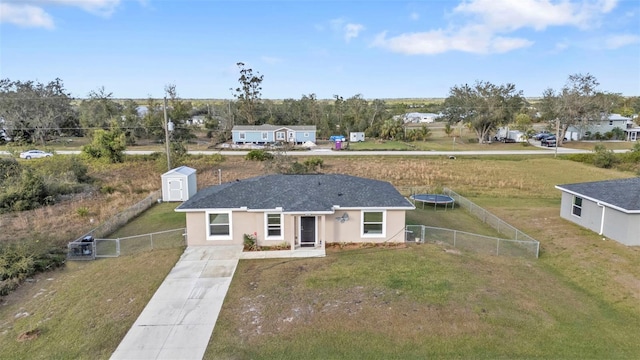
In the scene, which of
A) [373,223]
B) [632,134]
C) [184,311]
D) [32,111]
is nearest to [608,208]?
[373,223]

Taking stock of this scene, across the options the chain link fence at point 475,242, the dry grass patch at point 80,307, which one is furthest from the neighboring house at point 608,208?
the dry grass patch at point 80,307

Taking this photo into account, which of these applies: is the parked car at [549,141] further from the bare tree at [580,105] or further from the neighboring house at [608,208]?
the neighboring house at [608,208]

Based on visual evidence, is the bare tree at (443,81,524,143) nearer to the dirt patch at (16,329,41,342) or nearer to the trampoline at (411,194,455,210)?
the trampoline at (411,194,455,210)

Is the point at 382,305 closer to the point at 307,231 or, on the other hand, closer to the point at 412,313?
the point at 412,313

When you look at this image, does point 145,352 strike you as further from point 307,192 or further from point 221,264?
point 307,192

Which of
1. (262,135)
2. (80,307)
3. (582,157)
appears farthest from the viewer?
(262,135)

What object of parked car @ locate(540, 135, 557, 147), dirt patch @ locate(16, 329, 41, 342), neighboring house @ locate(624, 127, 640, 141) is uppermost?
neighboring house @ locate(624, 127, 640, 141)

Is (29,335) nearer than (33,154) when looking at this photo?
Yes

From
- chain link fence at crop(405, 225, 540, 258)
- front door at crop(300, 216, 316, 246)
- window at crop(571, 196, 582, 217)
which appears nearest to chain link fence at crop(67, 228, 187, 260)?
front door at crop(300, 216, 316, 246)
